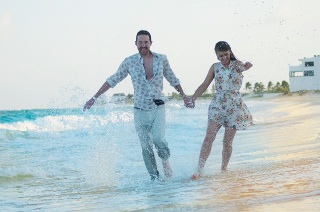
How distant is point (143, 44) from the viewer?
7.26m

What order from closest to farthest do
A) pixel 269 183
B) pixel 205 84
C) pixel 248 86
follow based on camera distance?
pixel 269 183, pixel 205 84, pixel 248 86

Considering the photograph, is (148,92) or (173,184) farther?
(148,92)

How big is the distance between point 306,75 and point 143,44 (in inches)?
3729

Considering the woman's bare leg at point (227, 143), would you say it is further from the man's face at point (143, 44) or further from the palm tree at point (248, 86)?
the palm tree at point (248, 86)

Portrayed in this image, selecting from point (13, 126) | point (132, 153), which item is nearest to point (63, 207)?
point (132, 153)

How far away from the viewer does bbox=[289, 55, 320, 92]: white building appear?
9769 centimetres

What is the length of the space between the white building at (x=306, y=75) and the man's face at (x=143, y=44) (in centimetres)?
9193

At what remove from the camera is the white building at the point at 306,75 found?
320 ft

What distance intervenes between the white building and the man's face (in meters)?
91.9

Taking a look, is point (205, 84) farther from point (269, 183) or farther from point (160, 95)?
point (269, 183)

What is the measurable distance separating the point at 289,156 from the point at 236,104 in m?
1.74

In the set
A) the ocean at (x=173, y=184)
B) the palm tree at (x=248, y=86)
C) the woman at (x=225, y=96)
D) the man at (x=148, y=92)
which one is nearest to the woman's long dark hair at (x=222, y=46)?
the woman at (x=225, y=96)

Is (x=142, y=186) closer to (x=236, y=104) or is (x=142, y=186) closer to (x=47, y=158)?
(x=236, y=104)

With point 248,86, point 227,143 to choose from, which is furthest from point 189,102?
point 248,86
